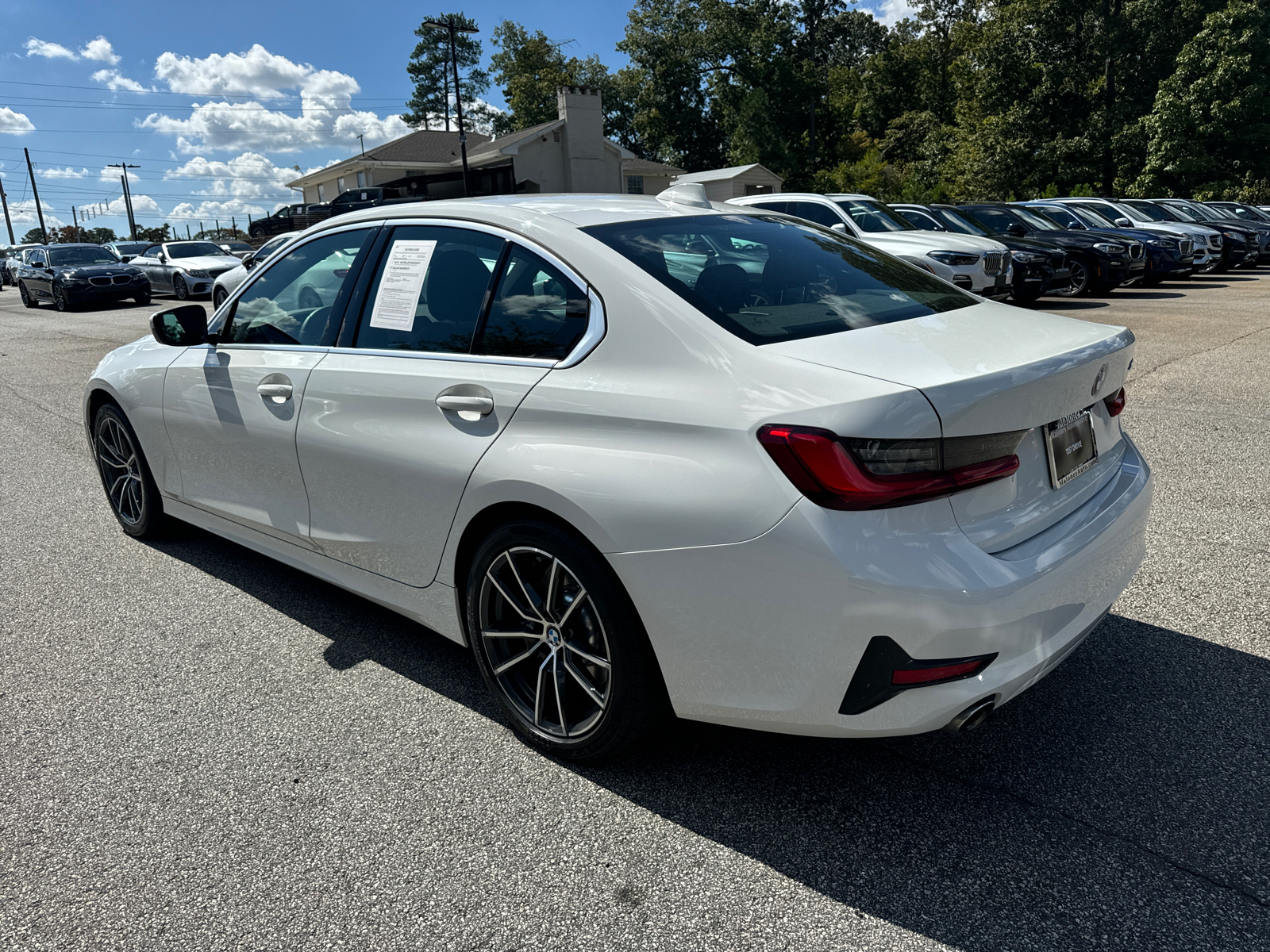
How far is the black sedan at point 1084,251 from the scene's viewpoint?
15.8 m

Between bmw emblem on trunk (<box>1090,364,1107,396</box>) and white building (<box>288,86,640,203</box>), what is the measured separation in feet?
138

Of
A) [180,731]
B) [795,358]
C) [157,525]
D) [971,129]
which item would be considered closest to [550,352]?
[795,358]

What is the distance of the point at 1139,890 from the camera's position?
2.19 meters

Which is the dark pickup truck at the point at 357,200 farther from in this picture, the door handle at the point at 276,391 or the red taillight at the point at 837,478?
the red taillight at the point at 837,478

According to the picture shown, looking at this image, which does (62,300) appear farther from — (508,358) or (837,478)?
(837,478)

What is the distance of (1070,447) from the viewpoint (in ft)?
8.30

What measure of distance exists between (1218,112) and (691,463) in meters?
40.5

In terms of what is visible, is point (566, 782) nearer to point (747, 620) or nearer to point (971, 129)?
point (747, 620)

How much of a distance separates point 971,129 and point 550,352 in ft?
154

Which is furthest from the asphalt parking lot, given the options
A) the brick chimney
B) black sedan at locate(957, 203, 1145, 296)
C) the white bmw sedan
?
the brick chimney

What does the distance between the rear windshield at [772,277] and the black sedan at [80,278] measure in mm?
23235

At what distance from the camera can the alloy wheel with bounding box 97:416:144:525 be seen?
15.6 ft

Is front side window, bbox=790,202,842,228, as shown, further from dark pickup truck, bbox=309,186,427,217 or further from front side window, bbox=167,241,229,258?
dark pickup truck, bbox=309,186,427,217

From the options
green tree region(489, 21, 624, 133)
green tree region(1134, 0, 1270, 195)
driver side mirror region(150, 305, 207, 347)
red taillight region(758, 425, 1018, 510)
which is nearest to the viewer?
red taillight region(758, 425, 1018, 510)
